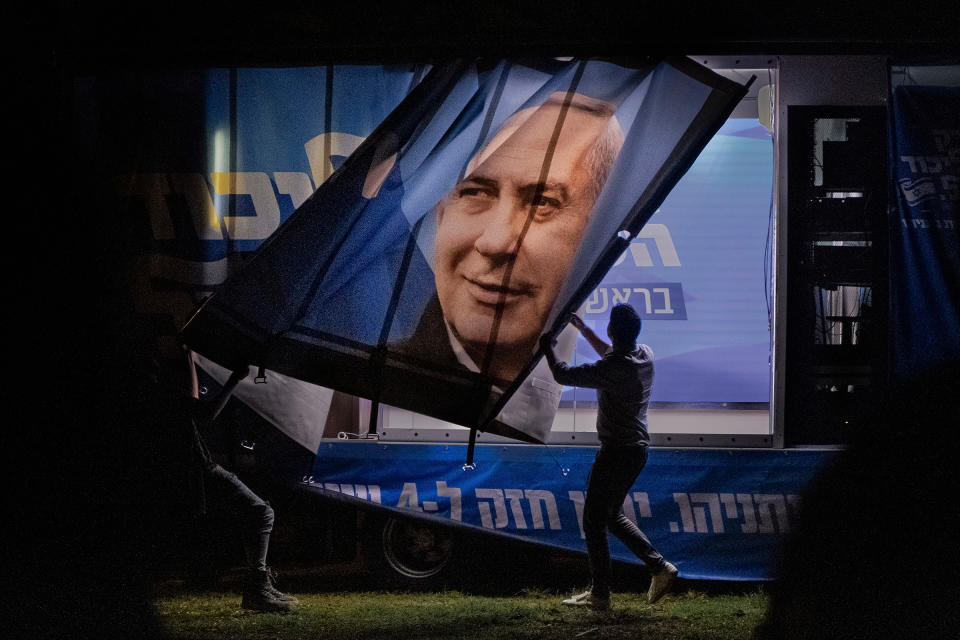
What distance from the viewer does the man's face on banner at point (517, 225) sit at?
4.34 metres

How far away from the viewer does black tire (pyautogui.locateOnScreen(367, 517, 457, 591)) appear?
4703mm

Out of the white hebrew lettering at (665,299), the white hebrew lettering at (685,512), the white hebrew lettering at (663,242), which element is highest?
the white hebrew lettering at (663,242)

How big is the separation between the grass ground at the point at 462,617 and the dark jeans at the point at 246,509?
0.33m

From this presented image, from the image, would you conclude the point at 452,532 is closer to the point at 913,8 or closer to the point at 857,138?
the point at 857,138

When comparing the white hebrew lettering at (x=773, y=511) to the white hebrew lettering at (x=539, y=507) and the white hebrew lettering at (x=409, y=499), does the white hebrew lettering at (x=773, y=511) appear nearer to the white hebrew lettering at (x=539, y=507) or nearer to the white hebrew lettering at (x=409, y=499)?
the white hebrew lettering at (x=539, y=507)

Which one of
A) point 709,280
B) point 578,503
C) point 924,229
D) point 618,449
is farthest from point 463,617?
point 924,229

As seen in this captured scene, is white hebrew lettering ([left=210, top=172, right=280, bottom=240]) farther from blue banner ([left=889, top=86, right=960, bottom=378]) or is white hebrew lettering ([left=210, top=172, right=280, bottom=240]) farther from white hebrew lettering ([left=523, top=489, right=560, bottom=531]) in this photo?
blue banner ([left=889, top=86, right=960, bottom=378])

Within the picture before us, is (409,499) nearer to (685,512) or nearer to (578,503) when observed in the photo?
(578,503)

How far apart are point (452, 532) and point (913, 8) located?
3602mm

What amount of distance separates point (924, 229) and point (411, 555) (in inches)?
126

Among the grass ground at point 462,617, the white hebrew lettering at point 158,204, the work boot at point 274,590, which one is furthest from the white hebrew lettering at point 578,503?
the white hebrew lettering at point 158,204

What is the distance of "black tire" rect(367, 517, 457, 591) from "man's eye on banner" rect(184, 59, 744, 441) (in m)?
0.79

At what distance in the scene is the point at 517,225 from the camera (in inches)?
172

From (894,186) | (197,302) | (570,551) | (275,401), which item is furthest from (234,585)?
(894,186)
